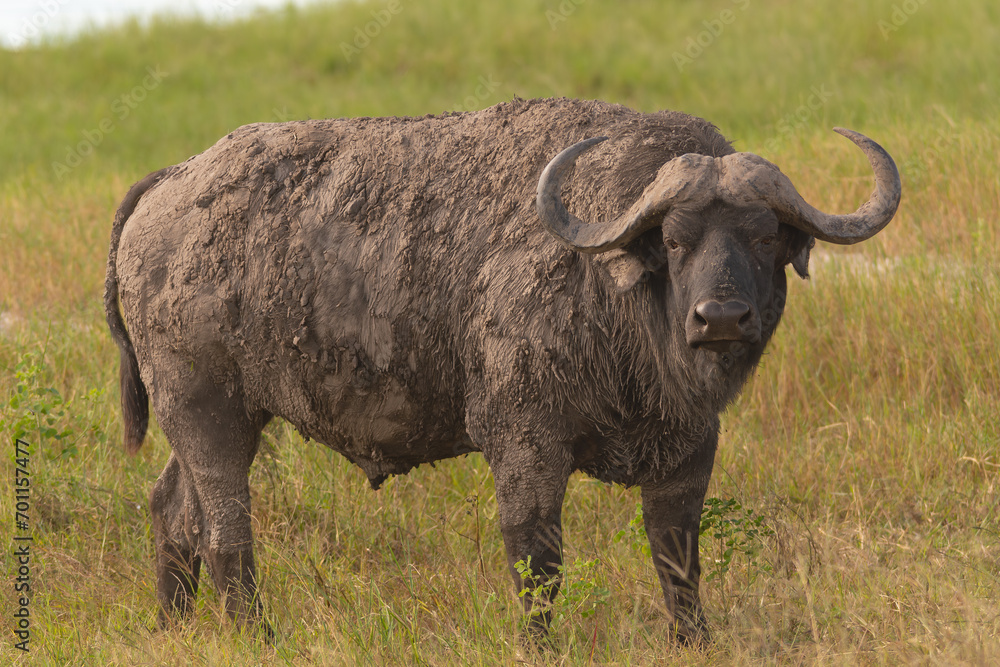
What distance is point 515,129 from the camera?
4.24 metres

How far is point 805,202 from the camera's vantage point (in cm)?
349

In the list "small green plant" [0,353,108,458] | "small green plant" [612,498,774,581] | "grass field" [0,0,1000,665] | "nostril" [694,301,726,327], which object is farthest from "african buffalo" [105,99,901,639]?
"small green plant" [0,353,108,458]

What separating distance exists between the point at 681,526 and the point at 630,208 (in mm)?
1413

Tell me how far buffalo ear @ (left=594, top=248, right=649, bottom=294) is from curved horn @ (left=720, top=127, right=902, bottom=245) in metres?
0.42

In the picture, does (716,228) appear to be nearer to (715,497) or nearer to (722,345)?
(722,345)

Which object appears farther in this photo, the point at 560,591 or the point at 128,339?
the point at 128,339

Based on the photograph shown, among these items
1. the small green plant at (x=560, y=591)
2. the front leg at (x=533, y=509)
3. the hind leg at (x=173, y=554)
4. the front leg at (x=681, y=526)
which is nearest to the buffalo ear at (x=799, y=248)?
A: the front leg at (x=681, y=526)

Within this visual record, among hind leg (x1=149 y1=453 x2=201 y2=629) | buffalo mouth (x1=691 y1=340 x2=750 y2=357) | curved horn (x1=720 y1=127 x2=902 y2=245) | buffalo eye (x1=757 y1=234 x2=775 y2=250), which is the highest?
curved horn (x1=720 y1=127 x2=902 y2=245)

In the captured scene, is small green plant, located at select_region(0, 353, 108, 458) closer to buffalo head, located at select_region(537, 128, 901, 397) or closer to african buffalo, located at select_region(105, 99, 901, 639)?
african buffalo, located at select_region(105, 99, 901, 639)

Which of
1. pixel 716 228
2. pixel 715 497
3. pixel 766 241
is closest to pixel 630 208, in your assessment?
pixel 716 228

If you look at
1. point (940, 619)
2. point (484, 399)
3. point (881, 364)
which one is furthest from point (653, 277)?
point (881, 364)

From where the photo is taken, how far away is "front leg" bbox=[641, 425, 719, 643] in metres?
4.19

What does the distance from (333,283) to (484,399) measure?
0.82 metres

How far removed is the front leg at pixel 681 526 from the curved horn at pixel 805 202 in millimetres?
1028
